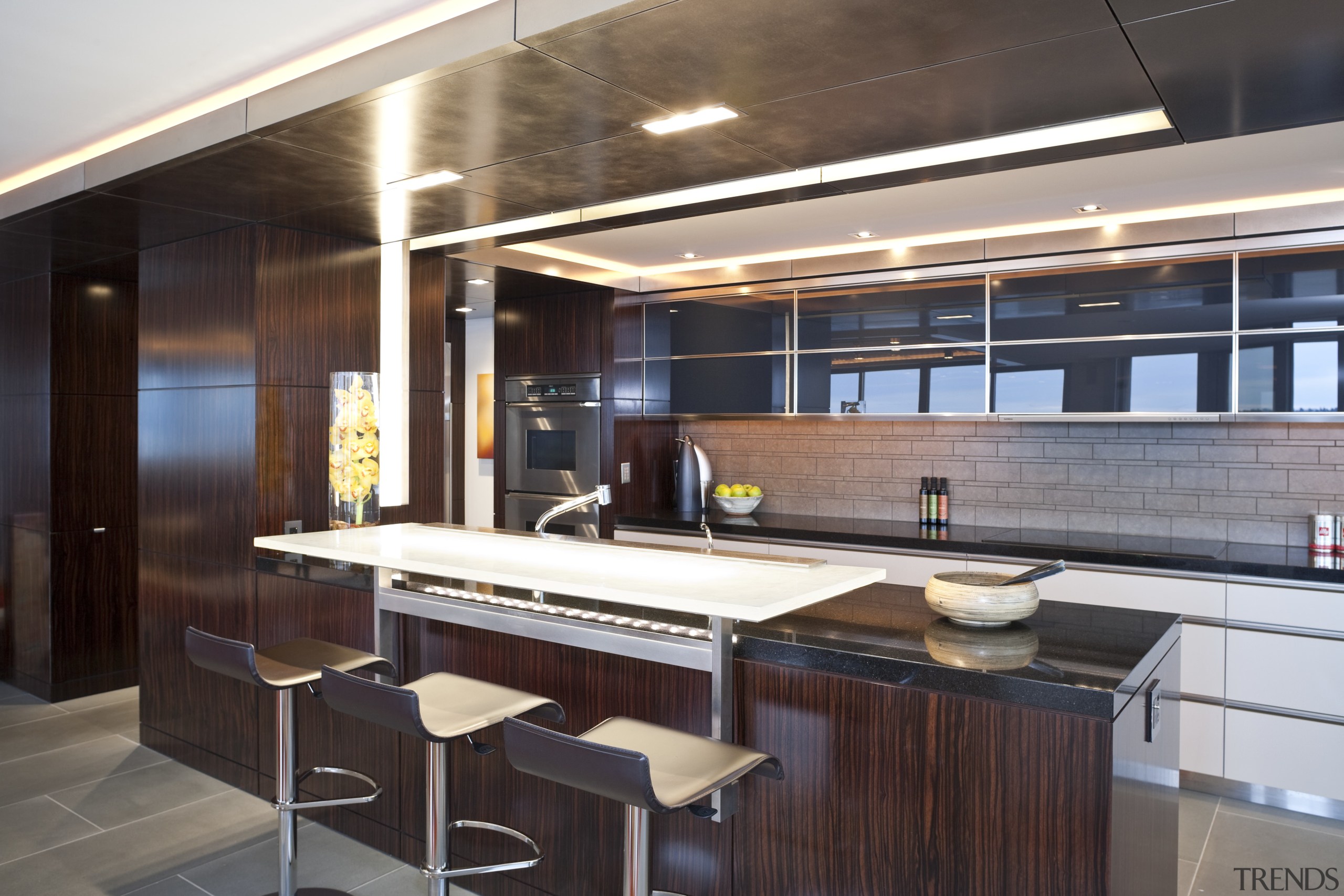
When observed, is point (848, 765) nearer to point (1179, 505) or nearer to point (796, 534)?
point (796, 534)

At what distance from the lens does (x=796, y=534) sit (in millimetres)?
4707

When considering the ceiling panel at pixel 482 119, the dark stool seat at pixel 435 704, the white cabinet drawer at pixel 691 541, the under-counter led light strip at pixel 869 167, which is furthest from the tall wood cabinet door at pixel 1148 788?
the white cabinet drawer at pixel 691 541

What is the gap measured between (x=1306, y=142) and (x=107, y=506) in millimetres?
5945

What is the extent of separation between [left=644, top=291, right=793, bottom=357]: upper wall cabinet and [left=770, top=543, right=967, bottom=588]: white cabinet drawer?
1156 mm

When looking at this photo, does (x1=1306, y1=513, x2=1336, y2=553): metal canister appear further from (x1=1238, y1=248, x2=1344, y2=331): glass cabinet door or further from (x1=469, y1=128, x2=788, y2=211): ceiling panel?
(x1=469, y1=128, x2=788, y2=211): ceiling panel

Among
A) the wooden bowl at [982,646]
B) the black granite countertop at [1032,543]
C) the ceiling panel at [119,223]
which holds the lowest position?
the black granite countertop at [1032,543]

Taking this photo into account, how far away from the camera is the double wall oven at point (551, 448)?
17.9 ft

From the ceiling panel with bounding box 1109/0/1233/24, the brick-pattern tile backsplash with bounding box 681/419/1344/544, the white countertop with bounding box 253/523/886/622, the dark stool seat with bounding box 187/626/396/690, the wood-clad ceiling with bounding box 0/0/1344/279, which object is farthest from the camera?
the brick-pattern tile backsplash with bounding box 681/419/1344/544

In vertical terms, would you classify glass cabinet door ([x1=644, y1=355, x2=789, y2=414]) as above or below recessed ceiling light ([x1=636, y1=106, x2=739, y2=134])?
below

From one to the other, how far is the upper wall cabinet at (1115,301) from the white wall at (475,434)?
11.6 ft

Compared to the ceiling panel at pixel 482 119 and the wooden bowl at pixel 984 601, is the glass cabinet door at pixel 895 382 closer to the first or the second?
the wooden bowl at pixel 984 601

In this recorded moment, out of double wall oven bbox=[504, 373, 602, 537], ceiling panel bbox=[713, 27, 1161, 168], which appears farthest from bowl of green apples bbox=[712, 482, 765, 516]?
ceiling panel bbox=[713, 27, 1161, 168]

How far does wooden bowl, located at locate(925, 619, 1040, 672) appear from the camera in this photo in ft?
6.27

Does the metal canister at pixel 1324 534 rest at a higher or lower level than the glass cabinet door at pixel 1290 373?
lower
